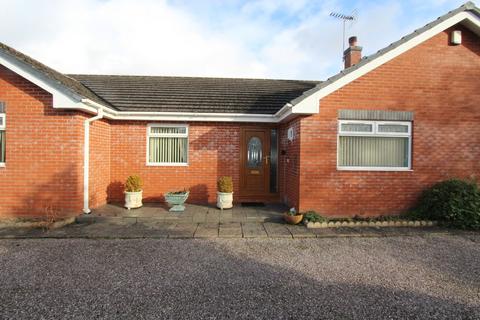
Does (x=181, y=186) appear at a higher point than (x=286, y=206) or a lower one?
higher

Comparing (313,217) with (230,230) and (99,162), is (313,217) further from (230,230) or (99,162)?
(99,162)

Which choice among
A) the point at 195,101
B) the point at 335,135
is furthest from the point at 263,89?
the point at 335,135

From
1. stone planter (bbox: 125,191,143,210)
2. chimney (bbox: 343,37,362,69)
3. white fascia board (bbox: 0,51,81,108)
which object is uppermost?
chimney (bbox: 343,37,362,69)

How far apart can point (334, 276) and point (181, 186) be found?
18.9ft

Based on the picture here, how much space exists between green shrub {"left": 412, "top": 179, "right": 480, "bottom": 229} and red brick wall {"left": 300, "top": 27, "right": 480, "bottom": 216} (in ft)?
1.19

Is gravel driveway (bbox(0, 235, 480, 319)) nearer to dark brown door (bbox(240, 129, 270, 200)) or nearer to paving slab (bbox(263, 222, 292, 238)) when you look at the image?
paving slab (bbox(263, 222, 292, 238))

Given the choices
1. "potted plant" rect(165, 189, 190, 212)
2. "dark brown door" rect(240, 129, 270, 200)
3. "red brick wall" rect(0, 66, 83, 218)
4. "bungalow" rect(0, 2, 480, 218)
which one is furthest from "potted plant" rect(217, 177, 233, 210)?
"red brick wall" rect(0, 66, 83, 218)

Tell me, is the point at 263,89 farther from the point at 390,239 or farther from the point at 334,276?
the point at 334,276

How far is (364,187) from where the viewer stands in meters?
6.98

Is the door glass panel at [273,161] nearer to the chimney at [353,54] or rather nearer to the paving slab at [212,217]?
the paving slab at [212,217]

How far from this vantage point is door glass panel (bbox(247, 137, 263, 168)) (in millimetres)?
8812

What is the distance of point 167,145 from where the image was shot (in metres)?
8.62

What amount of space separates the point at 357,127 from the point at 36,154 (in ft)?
27.0

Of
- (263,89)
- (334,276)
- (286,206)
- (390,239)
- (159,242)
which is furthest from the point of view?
(263,89)
